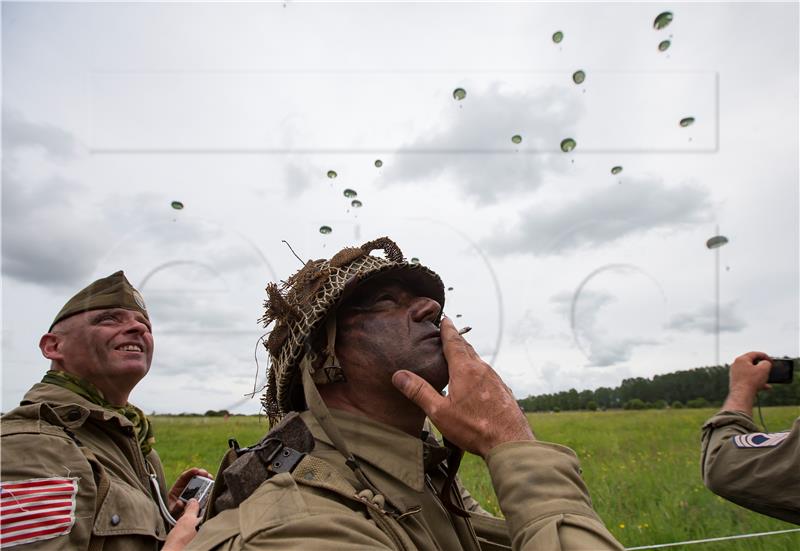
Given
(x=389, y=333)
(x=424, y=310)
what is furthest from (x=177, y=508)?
(x=424, y=310)

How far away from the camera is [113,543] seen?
332 centimetres

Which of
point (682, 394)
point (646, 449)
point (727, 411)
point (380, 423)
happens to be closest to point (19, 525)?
point (380, 423)

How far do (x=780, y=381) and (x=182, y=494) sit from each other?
4199mm

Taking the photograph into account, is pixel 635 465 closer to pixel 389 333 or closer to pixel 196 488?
pixel 196 488

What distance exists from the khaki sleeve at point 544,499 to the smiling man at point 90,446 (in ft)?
5.57

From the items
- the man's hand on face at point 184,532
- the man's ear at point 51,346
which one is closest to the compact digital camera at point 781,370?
the man's hand on face at point 184,532

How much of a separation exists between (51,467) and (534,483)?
2565 millimetres

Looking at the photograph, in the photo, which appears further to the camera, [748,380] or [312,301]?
[748,380]

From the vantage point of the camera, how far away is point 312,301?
2773 millimetres

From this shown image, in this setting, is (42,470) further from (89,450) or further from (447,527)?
(447,527)

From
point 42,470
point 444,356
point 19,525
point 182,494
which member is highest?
point 444,356

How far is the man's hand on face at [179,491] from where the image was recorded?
14.1 ft

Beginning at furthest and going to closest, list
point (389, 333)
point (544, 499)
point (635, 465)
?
point (635, 465) → point (389, 333) → point (544, 499)

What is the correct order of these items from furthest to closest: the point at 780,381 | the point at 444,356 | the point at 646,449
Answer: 1. the point at 646,449
2. the point at 780,381
3. the point at 444,356
